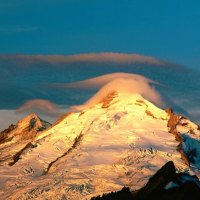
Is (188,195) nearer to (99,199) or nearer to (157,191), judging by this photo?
(157,191)

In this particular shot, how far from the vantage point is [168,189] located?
10625cm

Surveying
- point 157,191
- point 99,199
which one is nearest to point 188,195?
point 157,191

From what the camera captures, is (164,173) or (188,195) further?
(164,173)

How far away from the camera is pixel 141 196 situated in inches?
4235

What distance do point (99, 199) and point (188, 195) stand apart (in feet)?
52.6

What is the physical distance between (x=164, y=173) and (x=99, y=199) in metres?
11.4

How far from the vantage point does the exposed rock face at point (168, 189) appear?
104062mm

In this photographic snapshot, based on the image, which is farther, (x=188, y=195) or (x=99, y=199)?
(x=99, y=199)

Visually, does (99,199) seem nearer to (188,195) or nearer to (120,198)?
(120,198)

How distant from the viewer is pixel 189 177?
357ft

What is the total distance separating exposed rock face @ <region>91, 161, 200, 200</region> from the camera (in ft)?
341

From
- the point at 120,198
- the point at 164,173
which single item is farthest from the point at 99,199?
the point at 164,173

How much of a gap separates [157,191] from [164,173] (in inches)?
224

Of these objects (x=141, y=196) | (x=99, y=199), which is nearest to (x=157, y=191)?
(x=141, y=196)
